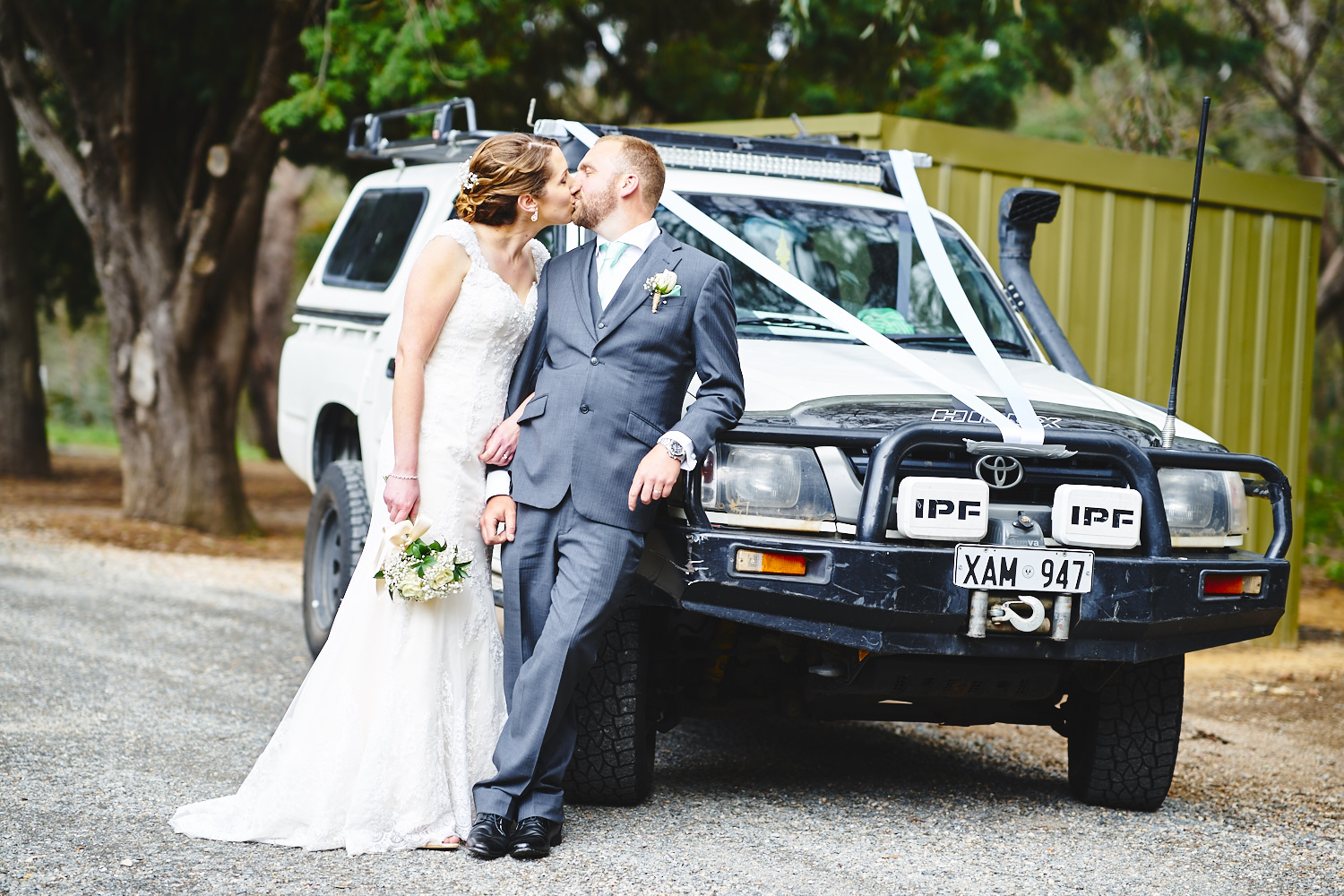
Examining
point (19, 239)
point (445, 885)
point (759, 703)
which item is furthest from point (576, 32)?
point (445, 885)

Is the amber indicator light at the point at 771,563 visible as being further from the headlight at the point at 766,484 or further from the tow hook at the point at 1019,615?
the tow hook at the point at 1019,615

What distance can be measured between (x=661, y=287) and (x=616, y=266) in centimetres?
24

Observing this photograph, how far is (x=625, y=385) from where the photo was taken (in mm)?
3887

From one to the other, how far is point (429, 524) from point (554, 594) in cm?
45

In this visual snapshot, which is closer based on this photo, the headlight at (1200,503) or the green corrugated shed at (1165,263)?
the headlight at (1200,503)

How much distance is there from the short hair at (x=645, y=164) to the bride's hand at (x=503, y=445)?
0.74 metres

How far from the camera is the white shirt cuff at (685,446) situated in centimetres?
372

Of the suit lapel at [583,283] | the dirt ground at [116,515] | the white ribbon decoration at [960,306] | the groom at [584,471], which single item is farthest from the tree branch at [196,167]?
the groom at [584,471]

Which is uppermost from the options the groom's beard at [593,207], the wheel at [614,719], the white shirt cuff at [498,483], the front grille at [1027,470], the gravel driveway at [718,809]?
the groom's beard at [593,207]

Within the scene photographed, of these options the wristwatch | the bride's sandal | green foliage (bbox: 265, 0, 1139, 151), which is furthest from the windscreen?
green foliage (bbox: 265, 0, 1139, 151)

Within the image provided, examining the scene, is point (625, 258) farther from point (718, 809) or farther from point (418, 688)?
point (718, 809)

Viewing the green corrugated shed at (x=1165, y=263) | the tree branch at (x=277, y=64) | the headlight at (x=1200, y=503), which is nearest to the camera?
the headlight at (x=1200, y=503)

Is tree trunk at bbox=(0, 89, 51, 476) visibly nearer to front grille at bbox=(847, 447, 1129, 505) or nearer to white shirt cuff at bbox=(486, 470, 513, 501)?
white shirt cuff at bbox=(486, 470, 513, 501)

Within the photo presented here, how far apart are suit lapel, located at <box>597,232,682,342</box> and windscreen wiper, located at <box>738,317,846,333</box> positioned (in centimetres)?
87
